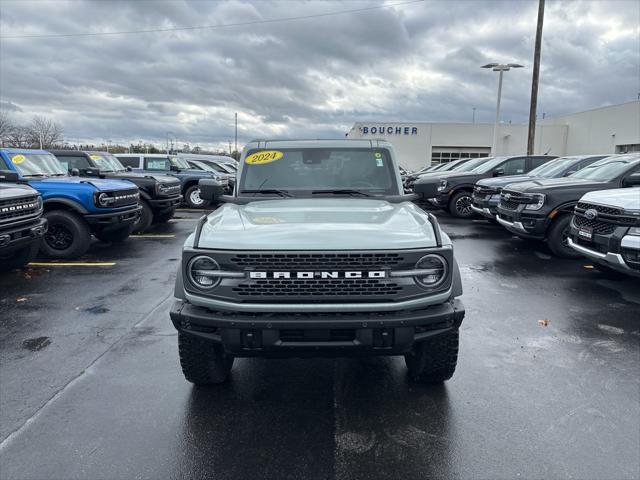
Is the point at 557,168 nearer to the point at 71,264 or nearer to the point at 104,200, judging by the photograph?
the point at 104,200

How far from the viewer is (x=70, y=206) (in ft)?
26.6

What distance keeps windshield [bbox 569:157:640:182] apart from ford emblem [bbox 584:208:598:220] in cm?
241

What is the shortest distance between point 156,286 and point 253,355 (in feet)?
13.1

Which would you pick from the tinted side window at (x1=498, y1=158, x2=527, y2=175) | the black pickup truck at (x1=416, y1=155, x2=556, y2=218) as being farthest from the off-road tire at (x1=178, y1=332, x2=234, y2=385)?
the tinted side window at (x1=498, y1=158, x2=527, y2=175)

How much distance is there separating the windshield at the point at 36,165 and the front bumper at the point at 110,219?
4.89 ft

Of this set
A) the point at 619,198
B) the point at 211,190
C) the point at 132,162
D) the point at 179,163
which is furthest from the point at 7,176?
the point at 179,163

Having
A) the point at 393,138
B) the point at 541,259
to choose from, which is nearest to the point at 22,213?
the point at 541,259

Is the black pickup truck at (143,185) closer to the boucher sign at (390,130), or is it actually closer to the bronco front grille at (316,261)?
the bronco front grille at (316,261)

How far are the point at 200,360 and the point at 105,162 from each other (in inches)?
404

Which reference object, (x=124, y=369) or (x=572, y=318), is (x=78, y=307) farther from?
(x=572, y=318)

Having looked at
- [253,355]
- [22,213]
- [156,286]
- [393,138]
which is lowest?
[156,286]

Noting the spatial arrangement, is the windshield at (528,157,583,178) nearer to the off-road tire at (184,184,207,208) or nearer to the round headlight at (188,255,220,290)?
the round headlight at (188,255,220,290)

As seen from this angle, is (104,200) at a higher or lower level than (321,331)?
higher

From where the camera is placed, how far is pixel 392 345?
2.82 metres
